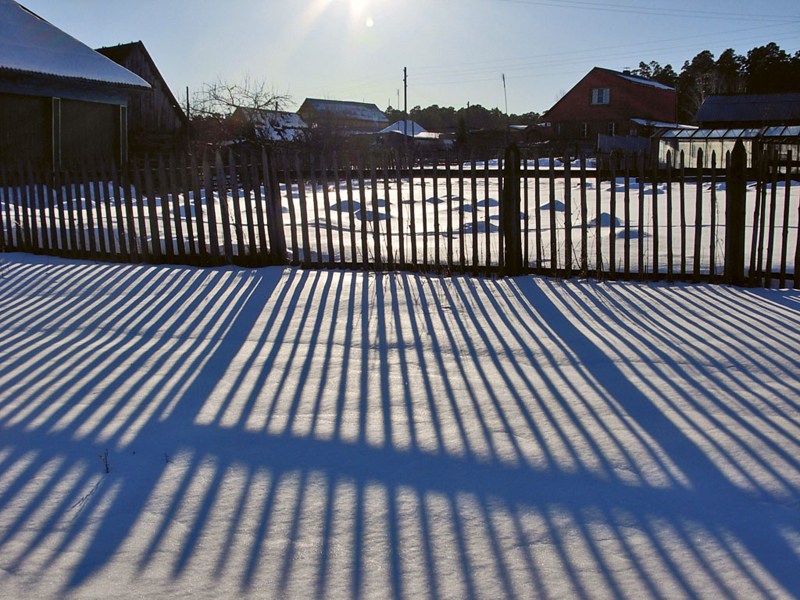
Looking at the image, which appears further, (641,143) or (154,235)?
(641,143)

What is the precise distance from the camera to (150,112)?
85.6 ft

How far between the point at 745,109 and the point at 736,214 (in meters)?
48.1

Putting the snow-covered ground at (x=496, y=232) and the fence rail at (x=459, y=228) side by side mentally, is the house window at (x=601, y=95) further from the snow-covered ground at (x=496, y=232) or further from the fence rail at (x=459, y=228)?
the fence rail at (x=459, y=228)

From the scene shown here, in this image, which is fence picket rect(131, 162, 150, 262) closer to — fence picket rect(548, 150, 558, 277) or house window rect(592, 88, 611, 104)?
fence picket rect(548, 150, 558, 277)

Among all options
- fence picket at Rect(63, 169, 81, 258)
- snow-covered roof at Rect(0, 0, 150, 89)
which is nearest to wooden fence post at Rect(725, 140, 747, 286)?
fence picket at Rect(63, 169, 81, 258)

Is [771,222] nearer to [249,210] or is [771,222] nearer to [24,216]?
[249,210]

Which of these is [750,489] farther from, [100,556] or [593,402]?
[100,556]

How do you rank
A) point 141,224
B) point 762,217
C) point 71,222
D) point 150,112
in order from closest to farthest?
point 762,217, point 141,224, point 71,222, point 150,112

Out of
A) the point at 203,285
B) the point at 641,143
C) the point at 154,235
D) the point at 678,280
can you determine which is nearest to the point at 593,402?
the point at 678,280

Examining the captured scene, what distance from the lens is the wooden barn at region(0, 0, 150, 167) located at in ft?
56.0

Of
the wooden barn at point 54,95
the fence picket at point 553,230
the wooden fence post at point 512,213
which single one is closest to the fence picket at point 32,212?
the wooden fence post at point 512,213

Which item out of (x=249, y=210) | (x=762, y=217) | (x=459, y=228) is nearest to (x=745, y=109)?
(x=762, y=217)

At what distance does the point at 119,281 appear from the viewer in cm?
757

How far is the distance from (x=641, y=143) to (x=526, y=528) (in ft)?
162
